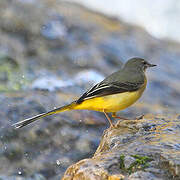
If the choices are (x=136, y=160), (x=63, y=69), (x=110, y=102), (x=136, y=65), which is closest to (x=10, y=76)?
(x=63, y=69)

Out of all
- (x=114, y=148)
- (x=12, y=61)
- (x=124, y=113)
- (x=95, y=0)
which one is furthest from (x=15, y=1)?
(x=114, y=148)

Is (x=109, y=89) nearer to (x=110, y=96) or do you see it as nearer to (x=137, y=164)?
(x=110, y=96)

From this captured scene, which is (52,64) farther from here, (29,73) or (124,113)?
(124,113)

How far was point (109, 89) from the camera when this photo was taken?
7.04 m

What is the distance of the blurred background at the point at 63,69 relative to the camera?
29.1 feet

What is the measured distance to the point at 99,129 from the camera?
32.3ft

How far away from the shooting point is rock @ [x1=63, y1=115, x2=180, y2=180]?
4531 millimetres

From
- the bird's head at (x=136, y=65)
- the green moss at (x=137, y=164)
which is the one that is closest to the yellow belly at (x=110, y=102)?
the bird's head at (x=136, y=65)

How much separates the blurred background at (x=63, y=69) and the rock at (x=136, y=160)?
2081 mm

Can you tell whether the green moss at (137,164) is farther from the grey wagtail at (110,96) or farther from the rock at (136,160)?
the grey wagtail at (110,96)

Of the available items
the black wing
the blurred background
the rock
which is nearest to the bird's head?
the black wing

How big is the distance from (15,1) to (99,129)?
7.85 meters

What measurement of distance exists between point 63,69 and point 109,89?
594 centimetres

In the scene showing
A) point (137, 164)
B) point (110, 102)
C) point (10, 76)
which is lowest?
point (10, 76)
